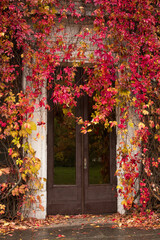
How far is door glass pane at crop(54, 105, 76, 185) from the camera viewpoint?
5703 mm

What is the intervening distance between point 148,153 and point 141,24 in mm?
2186

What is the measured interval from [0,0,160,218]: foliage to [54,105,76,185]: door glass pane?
242 mm

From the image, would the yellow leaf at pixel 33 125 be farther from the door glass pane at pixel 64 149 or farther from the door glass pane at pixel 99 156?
the door glass pane at pixel 99 156

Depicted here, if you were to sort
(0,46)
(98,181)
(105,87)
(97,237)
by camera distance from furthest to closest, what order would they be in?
(98,181) → (105,87) → (0,46) → (97,237)

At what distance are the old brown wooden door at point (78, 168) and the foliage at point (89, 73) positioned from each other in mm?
259

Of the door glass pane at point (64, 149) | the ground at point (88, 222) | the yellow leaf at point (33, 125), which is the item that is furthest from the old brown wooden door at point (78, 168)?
the yellow leaf at point (33, 125)

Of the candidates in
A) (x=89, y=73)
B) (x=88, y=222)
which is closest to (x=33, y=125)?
(x=89, y=73)

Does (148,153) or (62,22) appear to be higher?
(62,22)

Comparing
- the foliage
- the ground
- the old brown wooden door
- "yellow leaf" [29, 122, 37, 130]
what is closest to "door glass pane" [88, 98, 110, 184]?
the old brown wooden door

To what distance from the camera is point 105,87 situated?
5.39m

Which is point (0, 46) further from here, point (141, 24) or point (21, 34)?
point (141, 24)

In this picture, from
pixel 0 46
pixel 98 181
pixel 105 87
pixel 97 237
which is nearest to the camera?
pixel 97 237

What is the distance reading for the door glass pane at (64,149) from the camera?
5.70 meters

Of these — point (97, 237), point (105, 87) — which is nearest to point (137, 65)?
point (105, 87)
